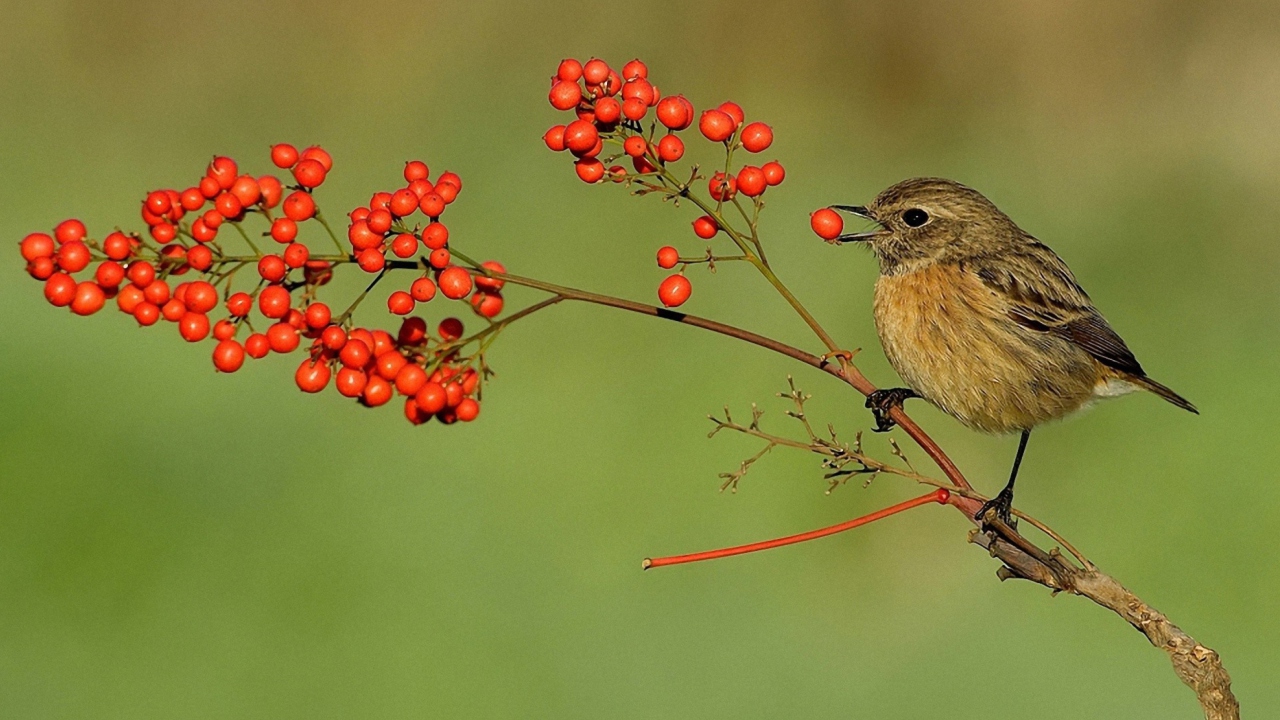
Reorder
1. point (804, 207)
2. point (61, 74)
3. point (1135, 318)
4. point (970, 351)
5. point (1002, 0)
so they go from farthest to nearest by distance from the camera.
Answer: point (61, 74) → point (1002, 0) → point (804, 207) → point (1135, 318) → point (970, 351)

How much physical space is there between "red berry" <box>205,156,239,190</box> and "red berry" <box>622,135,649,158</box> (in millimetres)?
813

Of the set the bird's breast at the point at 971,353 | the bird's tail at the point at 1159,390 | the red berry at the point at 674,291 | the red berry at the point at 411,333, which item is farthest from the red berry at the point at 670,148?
the bird's tail at the point at 1159,390

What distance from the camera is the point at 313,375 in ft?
8.85

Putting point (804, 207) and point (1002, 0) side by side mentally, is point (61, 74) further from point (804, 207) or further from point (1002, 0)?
point (1002, 0)

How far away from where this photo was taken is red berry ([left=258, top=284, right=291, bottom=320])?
2.61 meters

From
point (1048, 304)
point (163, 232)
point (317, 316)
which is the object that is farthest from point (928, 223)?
point (163, 232)

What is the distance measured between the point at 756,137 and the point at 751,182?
9 centimetres


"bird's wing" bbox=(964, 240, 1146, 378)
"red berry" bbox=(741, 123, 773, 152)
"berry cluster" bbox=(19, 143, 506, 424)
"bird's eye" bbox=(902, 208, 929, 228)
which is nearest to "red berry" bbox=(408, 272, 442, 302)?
"berry cluster" bbox=(19, 143, 506, 424)

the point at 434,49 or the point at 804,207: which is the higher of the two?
the point at 434,49

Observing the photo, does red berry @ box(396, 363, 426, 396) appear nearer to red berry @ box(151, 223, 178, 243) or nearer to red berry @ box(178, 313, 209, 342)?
red berry @ box(178, 313, 209, 342)

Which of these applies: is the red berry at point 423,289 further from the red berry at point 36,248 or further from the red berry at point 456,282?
the red berry at point 36,248

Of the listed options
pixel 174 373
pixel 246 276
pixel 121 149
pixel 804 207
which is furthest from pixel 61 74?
pixel 804 207

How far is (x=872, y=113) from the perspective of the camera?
366 inches

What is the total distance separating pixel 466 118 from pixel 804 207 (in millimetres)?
2402
